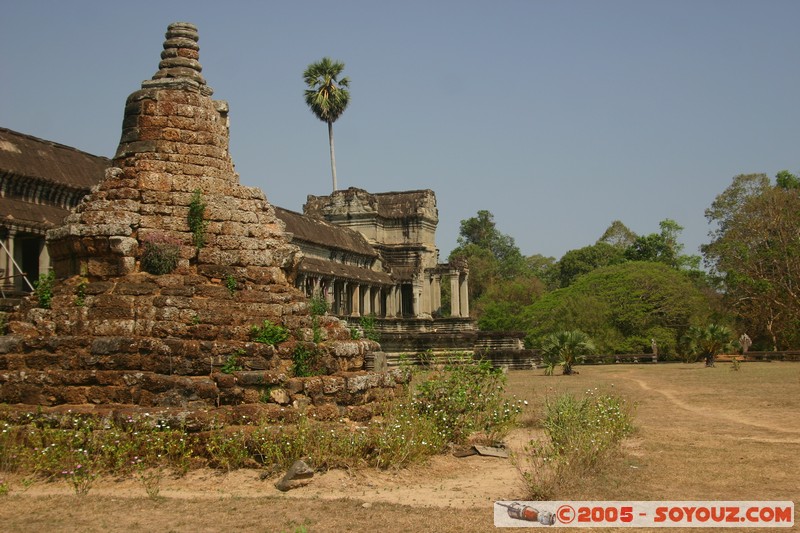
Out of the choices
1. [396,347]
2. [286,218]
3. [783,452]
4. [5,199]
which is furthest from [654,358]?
[783,452]

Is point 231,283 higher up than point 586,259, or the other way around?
point 586,259

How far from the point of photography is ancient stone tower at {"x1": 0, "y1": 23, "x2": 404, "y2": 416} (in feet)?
31.2

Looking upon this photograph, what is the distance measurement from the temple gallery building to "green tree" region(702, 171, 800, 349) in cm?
1378

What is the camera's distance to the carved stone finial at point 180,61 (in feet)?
36.9

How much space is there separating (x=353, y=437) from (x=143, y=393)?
2.25 meters

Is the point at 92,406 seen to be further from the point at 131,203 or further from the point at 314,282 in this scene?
the point at 314,282

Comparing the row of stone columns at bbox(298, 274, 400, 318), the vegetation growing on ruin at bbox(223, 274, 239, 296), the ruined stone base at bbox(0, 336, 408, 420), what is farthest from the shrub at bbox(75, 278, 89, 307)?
the row of stone columns at bbox(298, 274, 400, 318)

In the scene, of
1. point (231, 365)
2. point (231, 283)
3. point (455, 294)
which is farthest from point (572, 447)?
point (455, 294)

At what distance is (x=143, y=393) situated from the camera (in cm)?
934

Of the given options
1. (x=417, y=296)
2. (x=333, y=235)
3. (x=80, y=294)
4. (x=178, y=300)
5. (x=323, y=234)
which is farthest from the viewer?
(x=417, y=296)

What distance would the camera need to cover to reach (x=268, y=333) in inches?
392

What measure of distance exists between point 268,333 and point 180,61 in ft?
12.8

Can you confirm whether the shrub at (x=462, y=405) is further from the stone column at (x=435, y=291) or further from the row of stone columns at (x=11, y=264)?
the stone column at (x=435, y=291)

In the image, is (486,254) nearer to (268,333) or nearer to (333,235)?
(333,235)
